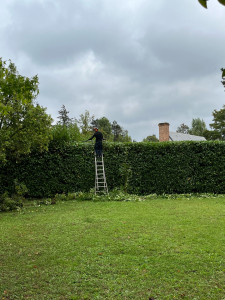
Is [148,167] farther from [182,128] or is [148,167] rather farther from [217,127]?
[182,128]

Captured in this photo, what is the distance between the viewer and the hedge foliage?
12.9 meters

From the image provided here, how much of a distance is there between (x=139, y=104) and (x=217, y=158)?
926 centimetres

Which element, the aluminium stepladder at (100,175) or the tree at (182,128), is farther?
the tree at (182,128)

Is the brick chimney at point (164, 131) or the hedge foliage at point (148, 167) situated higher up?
the brick chimney at point (164, 131)

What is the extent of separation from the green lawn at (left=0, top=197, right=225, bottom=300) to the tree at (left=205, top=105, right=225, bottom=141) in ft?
133

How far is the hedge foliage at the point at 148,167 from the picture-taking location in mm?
12898

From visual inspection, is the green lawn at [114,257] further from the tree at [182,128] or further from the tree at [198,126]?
the tree at [182,128]

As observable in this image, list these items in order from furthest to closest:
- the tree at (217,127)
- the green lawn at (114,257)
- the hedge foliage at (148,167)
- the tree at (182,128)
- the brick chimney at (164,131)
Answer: the tree at (182,128) < the tree at (217,127) < the brick chimney at (164,131) < the hedge foliage at (148,167) < the green lawn at (114,257)

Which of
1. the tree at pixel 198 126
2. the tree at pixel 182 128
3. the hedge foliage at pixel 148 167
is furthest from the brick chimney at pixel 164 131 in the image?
the tree at pixel 182 128

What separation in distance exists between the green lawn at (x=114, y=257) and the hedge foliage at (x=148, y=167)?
513 cm

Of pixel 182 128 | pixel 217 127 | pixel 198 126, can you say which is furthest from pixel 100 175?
pixel 182 128

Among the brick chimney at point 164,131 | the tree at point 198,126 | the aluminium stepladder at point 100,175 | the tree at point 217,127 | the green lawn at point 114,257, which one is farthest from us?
the tree at point 198,126

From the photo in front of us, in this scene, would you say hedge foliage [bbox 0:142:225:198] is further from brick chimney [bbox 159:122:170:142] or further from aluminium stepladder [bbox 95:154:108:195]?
brick chimney [bbox 159:122:170:142]

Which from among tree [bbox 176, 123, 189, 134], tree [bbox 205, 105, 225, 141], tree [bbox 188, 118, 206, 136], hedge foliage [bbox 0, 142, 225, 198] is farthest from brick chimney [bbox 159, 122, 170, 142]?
tree [bbox 176, 123, 189, 134]
